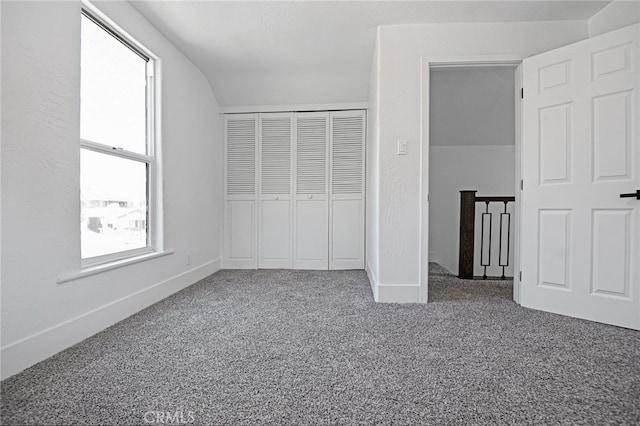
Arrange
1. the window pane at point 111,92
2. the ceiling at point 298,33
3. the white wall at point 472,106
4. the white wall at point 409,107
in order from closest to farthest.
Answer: the window pane at point 111,92
the ceiling at point 298,33
the white wall at point 409,107
the white wall at point 472,106

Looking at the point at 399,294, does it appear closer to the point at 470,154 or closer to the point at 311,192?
the point at 311,192

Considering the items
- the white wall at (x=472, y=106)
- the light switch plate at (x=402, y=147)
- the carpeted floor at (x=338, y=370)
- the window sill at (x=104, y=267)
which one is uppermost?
the white wall at (x=472, y=106)

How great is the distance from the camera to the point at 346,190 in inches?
159

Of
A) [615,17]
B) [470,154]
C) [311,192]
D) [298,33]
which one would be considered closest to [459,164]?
[470,154]

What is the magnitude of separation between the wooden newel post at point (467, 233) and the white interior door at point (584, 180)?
103 cm

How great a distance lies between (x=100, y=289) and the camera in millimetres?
2037

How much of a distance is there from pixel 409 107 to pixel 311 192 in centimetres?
179

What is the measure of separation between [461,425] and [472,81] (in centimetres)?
404

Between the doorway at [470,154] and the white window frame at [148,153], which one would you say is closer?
the white window frame at [148,153]

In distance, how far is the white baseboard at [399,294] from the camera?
104 inches

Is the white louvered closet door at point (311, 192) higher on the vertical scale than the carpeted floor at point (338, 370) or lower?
higher

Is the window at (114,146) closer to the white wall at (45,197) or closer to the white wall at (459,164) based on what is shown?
the white wall at (45,197)

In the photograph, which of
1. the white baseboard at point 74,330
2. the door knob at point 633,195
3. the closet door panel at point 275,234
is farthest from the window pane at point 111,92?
the door knob at point 633,195

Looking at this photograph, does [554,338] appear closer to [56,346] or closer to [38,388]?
[38,388]
